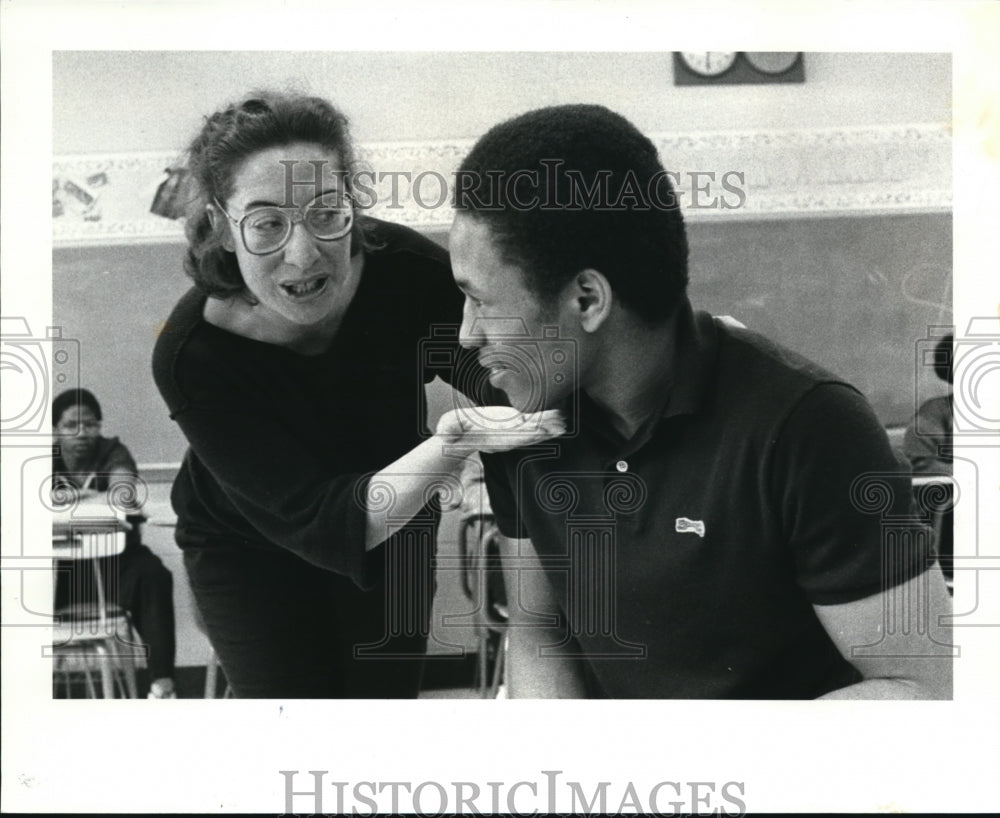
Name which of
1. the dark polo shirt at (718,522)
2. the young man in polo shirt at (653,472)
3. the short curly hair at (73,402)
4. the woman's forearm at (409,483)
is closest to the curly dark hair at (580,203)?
the young man in polo shirt at (653,472)

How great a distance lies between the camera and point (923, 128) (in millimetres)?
1979

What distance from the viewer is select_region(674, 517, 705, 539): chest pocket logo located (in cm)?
188

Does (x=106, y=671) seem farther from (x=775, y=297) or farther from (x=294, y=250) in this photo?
(x=775, y=297)

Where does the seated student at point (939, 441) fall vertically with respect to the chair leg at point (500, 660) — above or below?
above

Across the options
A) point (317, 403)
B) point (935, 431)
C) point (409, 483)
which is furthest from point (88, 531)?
point (935, 431)

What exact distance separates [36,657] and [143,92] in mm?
1109

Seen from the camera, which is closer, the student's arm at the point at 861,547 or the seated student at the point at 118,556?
the student's arm at the point at 861,547

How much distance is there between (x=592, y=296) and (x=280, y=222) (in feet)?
1.95

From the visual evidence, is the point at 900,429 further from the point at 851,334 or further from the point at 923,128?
the point at 923,128

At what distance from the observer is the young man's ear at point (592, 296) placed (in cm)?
188

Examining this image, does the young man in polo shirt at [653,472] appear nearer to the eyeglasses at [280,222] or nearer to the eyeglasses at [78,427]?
the eyeglasses at [280,222]

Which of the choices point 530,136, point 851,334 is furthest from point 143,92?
point 851,334

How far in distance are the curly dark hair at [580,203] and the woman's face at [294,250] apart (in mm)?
255

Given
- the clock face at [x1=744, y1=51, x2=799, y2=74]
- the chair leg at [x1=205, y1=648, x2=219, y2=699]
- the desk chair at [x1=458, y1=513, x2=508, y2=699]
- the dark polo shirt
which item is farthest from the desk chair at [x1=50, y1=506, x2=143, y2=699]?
the clock face at [x1=744, y1=51, x2=799, y2=74]
